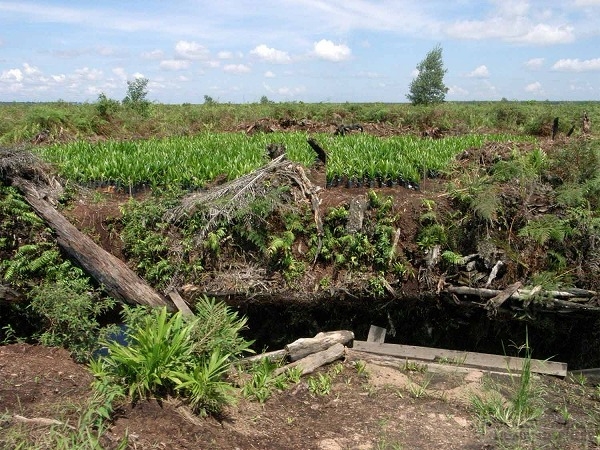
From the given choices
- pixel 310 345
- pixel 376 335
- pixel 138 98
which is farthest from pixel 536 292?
pixel 138 98

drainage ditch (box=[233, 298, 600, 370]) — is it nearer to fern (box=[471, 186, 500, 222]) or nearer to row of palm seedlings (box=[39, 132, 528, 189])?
fern (box=[471, 186, 500, 222])

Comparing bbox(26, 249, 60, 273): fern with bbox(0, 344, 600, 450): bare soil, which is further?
bbox(26, 249, 60, 273): fern

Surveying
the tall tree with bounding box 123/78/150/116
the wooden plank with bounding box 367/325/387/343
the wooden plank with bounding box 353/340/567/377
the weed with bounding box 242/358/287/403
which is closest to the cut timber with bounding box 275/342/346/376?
the weed with bounding box 242/358/287/403

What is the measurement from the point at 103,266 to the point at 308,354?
11.9 ft

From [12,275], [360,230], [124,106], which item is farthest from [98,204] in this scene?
[124,106]

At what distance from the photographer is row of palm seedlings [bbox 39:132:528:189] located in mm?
10500

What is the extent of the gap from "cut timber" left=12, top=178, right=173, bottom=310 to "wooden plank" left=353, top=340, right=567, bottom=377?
3146mm

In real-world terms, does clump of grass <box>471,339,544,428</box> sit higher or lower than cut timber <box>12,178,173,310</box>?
lower

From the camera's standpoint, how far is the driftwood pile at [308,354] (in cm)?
607

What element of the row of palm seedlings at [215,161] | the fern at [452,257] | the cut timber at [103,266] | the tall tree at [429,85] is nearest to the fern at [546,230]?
the fern at [452,257]

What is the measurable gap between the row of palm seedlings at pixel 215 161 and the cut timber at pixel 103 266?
189 cm

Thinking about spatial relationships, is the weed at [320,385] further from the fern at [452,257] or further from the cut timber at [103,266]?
the fern at [452,257]

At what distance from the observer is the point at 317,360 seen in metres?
6.16

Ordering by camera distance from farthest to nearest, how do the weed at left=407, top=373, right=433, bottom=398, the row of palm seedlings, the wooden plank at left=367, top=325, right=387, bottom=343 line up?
the row of palm seedlings < the wooden plank at left=367, top=325, right=387, bottom=343 < the weed at left=407, top=373, right=433, bottom=398
